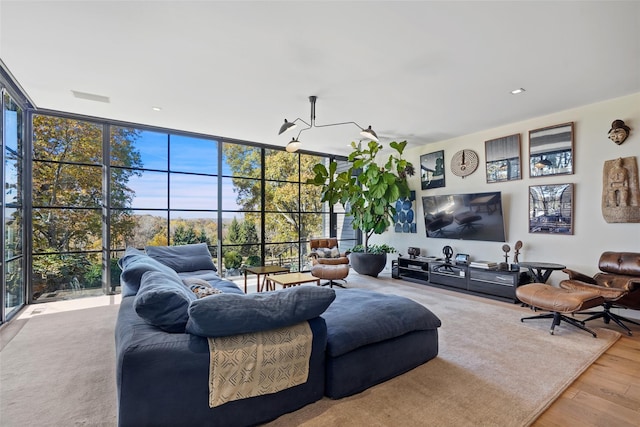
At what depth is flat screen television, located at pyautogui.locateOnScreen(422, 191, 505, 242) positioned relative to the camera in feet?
16.5

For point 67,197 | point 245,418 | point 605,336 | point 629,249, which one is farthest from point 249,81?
point 629,249

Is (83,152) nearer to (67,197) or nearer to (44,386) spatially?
(67,197)

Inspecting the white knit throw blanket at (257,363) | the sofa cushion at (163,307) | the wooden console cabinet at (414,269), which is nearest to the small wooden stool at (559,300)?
the wooden console cabinet at (414,269)

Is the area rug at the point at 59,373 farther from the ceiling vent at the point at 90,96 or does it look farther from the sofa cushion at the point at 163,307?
the ceiling vent at the point at 90,96

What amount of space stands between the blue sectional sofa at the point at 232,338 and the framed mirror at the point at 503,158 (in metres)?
3.62

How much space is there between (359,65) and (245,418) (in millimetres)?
3028

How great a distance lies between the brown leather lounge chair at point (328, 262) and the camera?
521cm

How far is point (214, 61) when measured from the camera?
2.98 m

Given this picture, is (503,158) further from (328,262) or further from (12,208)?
(12,208)

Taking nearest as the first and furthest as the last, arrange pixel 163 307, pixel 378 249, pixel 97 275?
pixel 163 307, pixel 97 275, pixel 378 249

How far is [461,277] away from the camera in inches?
203

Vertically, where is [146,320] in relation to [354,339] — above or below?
above

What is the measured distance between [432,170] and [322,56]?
3984 mm

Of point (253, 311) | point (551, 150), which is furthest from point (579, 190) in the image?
point (253, 311)
